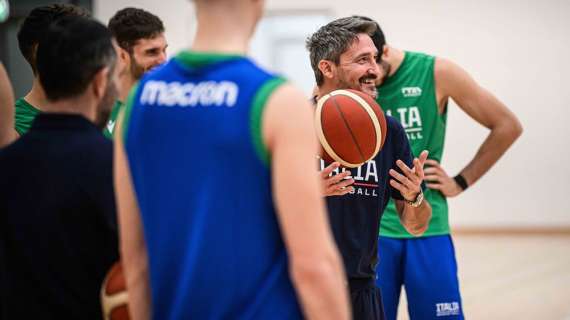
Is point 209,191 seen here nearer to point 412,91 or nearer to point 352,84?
point 352,84

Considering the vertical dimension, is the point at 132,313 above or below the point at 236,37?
below

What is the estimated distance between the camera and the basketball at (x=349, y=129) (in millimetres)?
3061

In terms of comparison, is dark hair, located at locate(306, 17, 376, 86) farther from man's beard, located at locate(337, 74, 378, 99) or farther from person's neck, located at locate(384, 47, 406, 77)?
person's neck, located at locate(384, 47, 406, 77)

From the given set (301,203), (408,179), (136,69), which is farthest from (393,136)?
(301,203)

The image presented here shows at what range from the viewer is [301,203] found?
1.60m

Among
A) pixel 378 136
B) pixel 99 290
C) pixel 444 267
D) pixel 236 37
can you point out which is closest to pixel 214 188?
pixel 236 37

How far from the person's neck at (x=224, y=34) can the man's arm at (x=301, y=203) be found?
0.78ft

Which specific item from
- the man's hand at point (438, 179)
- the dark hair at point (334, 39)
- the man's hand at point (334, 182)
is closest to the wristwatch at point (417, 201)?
the man's hand at point (334, 182)

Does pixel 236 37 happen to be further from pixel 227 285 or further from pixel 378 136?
pixel 378 136

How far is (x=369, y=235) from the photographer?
10.4ft

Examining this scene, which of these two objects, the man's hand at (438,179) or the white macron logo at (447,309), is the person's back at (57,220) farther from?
the man's hand at (438,179)

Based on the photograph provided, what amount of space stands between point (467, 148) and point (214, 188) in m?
9.67

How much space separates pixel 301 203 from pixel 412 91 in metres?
2.90

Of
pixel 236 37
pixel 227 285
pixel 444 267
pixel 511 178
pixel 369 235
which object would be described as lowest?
pixel 511 178
